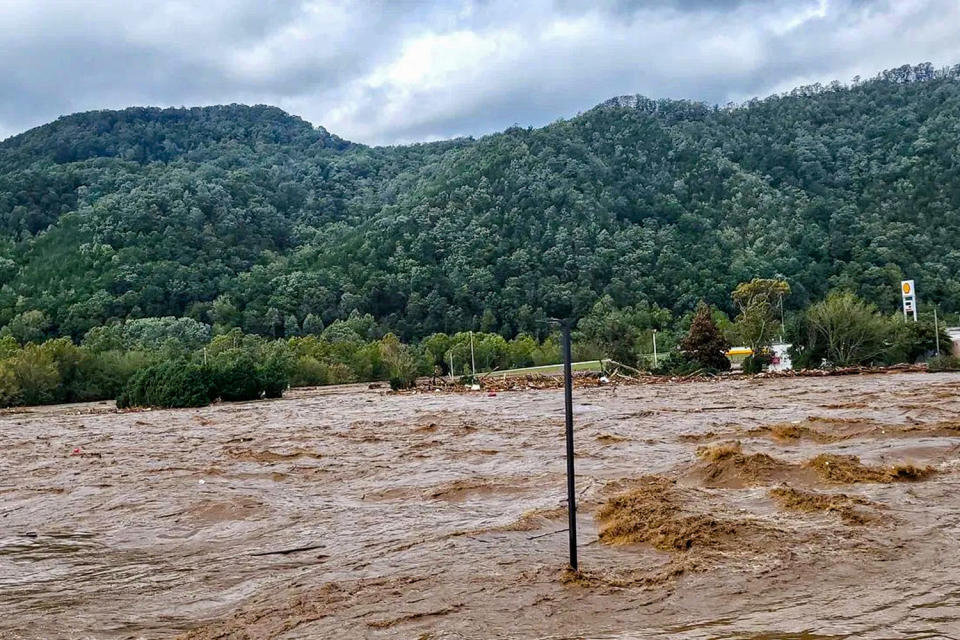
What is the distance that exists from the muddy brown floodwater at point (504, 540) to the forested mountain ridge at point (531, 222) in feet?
256

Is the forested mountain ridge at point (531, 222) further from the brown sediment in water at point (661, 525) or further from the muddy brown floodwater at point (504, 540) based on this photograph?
the brown sediment in water at point (661, 525)

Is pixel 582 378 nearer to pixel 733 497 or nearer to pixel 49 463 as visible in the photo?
pixel 49 463

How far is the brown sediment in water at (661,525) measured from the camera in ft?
27.9

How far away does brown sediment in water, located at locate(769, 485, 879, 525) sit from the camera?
922 centimetres

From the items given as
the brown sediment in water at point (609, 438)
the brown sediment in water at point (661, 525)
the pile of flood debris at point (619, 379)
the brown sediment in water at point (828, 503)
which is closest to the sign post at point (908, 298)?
the pile of flood debris at point (619, 379)

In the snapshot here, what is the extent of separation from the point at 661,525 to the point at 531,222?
114569 mm

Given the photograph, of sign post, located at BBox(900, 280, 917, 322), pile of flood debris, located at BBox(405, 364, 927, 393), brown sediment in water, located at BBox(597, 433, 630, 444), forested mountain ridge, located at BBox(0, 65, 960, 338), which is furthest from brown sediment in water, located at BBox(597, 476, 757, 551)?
forested mountain ridge, located at BBox(0, 65, 960, 338)

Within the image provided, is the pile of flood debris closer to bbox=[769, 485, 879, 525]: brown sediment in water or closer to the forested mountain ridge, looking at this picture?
the forested mountain ridge

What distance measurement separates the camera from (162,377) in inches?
2019

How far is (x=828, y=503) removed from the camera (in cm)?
982

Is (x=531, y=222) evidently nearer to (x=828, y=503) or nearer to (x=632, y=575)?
(x=828, y=503)

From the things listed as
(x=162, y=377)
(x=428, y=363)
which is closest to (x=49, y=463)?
(x=162, y=377)

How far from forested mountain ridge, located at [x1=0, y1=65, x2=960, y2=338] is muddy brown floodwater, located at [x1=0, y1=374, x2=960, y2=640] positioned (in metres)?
77.9

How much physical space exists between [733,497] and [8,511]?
11456mm
